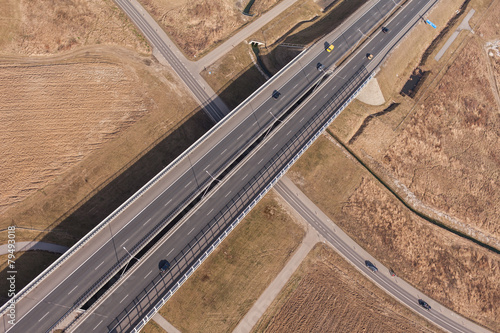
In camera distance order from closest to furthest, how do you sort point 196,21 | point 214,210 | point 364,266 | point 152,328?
point 152,328 → point 214,210 → point 364,266 → point 196,21

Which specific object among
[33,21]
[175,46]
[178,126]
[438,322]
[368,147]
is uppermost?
[33,21]

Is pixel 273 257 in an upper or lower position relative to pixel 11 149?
lower

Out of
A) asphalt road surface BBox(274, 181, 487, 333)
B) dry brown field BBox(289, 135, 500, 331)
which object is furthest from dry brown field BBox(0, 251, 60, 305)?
dry brown field BBox(289, 135, 500, 331)

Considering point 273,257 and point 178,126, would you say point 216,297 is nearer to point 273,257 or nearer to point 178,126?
point 273,257

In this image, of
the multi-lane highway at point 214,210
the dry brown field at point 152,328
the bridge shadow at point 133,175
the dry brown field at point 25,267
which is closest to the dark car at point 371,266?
the multi-lane highway at point 214,210

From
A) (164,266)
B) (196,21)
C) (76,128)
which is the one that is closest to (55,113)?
(76,128)

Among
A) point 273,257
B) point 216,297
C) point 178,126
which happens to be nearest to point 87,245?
point 216,297

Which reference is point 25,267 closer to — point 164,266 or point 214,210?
point 164,266
